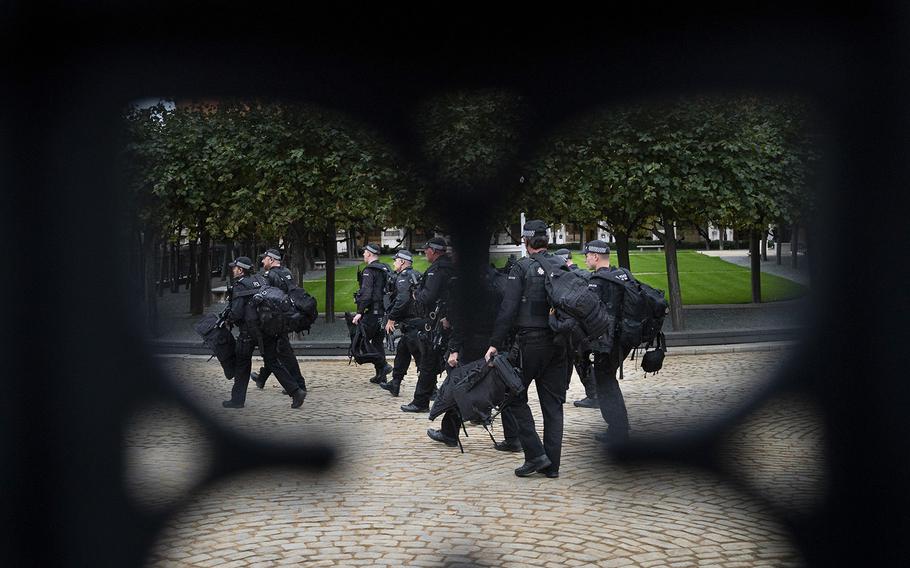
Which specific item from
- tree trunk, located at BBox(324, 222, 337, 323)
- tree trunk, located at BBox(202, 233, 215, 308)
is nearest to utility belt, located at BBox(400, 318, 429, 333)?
tree trunk, located at BBox(202, 233, 215, 308)

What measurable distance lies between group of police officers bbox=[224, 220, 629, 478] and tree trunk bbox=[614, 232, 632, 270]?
2cm

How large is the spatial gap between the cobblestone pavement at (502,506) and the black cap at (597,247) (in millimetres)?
185

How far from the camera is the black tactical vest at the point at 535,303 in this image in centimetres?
288

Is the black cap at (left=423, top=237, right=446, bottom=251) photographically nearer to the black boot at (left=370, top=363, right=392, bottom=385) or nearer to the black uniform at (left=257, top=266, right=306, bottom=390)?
the black uniform at (left=257, top=266, right=306, bottom=390)

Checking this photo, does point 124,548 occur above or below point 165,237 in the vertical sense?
below

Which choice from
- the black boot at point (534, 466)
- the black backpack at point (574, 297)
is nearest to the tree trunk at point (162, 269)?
the black backpack at point (574, 297)

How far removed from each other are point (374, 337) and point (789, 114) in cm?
578

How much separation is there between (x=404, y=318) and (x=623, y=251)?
488 centimetres

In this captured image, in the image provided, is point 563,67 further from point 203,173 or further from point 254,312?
point 254,312

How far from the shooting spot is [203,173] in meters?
0.98

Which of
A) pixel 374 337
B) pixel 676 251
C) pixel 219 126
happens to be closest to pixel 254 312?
pixel 374 337

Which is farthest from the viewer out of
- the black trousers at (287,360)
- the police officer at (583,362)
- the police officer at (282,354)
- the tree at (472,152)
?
the police officer at (583,362)

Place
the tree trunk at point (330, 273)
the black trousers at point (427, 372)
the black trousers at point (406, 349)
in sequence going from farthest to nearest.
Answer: the black trousers at point (406, 349) → the black trousers at point (427, 372) → the tree trunk at point (330, 273)

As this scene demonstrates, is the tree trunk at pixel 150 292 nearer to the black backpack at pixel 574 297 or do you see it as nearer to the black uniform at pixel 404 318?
the black backpack at pixel 574 297
